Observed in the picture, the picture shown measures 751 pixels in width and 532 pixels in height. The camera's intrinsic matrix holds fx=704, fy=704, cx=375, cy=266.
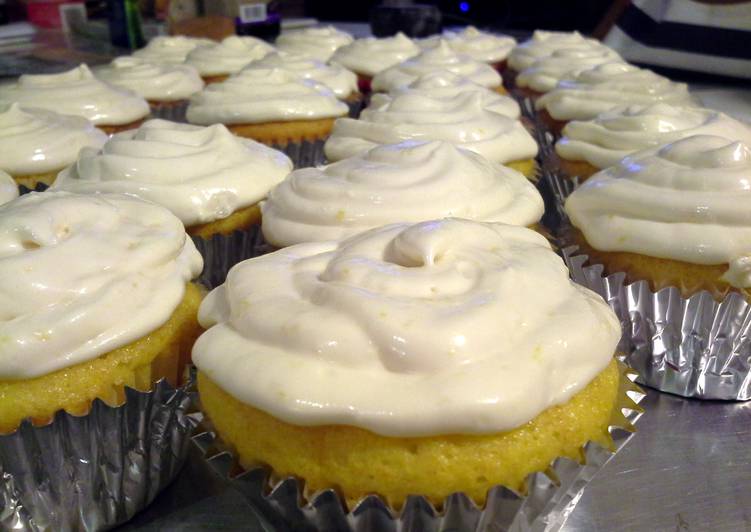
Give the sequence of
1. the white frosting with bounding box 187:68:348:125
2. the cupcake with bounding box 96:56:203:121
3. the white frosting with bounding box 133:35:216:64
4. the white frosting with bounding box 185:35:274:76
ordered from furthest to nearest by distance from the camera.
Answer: the white frosting with bounding box 133:35:216:64
the white frosting with bounding box 185:35:274:76
the cupcake with bounding box 96:56:203:121
the white frosting with bounding box 187:68:348:125

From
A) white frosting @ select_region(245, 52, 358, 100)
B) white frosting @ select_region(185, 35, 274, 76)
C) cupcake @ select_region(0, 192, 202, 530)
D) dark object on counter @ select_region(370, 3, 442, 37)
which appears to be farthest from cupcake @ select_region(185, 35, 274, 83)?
cupcake @ select_region(0, 192, 202, 530)

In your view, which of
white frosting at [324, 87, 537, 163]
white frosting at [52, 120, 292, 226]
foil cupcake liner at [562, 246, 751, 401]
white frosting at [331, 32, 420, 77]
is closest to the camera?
foil cupcake liner at [562, 246, 751, 401]

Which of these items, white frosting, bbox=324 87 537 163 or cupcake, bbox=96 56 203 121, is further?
cupcake, bbox=96 56 203 121

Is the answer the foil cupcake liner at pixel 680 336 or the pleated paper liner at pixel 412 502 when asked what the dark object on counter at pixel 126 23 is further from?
the pleated paper liner at pixel 412 502

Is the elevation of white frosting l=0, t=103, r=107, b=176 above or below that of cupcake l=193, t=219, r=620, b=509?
below

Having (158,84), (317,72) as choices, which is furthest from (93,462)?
(317,72)

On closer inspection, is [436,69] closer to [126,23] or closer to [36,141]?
[36,141]

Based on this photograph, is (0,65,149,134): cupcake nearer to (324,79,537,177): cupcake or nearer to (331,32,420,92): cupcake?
(324,79,537,177): cupcake

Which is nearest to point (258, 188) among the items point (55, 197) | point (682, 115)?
point (55, 197)

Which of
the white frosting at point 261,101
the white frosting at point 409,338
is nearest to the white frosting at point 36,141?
the white frosting at point 261,101
